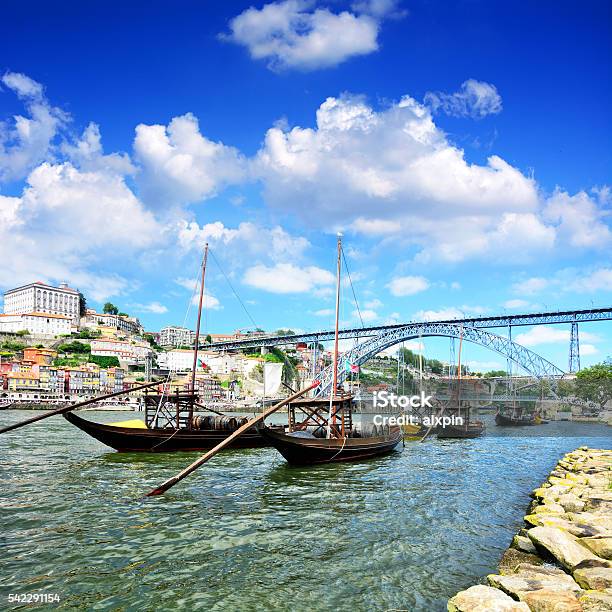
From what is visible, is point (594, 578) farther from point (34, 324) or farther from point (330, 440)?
point (34, 324)

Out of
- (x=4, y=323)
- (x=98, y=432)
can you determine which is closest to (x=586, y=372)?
(x=98, y=432)

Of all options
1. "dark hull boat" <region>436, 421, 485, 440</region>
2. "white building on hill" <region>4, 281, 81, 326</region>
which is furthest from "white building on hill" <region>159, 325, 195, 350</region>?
"dark hull boat" <region>436, 421, 485, 440</region>

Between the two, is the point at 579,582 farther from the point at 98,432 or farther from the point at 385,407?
the point at 385,407

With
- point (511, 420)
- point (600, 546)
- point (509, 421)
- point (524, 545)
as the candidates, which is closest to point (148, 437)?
point (524, 545)

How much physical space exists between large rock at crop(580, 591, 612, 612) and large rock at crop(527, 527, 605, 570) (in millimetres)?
1338

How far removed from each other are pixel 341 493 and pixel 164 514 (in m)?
4.94

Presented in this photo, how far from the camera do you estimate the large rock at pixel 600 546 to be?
7.36 m

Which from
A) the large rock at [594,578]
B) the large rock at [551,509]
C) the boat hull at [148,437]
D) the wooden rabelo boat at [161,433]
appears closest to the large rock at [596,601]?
the large rock at [594,578]

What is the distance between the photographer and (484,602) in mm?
5684

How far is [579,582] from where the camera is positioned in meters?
6.49

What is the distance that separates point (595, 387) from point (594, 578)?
226ft

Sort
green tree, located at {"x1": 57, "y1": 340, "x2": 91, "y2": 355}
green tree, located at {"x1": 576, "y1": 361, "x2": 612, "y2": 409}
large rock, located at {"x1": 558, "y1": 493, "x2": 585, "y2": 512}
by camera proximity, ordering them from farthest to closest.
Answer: green tree, located at {"x1": 57, "y1": 340, "x2": 91, "y2": 355} → green tree, located at {"x1": 576, "y1": 361, "x2": 612, "y2": 409} → large rock, located at {"x1": 558, "y1": 493, "x2": 585, "y2": 512}

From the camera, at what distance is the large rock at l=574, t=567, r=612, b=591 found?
622 centimetres

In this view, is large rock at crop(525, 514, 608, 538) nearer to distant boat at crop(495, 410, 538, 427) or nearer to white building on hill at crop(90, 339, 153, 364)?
distant boat at crop(495, 410, 538, 427)
